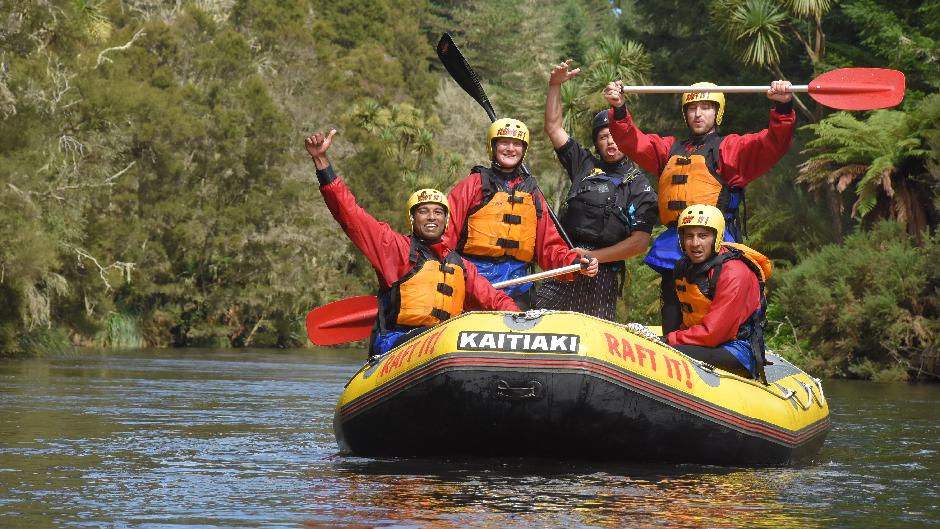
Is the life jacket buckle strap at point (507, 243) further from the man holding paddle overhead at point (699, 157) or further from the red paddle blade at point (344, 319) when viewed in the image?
the red paddle blade at point (344, 319)

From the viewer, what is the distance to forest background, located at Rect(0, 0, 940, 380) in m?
22.8

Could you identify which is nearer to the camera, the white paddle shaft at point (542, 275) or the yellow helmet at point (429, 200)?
the yellow helmet at point (429, 200)

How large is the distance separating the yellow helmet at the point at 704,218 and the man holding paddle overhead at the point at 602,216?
1068 mm

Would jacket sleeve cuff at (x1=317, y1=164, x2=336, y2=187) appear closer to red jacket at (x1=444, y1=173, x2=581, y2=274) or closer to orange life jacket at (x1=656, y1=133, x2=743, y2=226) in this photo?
red jacket at (x1=444, y1=173, x2=581, y2=274)

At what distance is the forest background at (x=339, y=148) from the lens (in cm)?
2275

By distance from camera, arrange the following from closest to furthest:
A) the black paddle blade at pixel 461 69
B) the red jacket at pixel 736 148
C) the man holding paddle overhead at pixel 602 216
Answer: the red jacket at pixel 736 148
the man holding paddle overhead at pixel 602 216
the black paddle blade at pixel 461 69

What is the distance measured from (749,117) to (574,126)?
12.8ft

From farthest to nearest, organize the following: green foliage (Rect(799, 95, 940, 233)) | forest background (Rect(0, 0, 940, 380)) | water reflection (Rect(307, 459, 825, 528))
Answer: forest background (Rect(0, 0, 940, 380)) < green foliage (Rect(799, 95, 940, 233)) < water reflection (Rect(307, 459, 825, 528))

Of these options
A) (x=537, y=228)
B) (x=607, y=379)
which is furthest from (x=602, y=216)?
(x=607, y=379)

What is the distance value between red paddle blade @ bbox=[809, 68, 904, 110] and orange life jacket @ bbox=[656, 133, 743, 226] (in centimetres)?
104

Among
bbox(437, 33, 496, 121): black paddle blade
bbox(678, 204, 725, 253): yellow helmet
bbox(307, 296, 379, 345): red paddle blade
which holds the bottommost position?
bbox(307, 296, 379, 345): red paddle blade

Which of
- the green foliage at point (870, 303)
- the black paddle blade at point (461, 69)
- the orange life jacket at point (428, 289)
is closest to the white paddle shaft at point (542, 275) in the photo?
the orange life jacket at point (428, 289)

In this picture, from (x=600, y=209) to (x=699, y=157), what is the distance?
2.60ft

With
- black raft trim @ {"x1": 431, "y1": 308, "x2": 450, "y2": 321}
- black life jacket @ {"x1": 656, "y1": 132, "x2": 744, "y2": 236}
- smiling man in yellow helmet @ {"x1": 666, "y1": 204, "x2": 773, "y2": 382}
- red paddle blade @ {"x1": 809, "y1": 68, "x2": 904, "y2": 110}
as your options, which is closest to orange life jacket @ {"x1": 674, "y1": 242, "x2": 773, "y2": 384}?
smiling man in yellow helmet @ {"x1": 666, "y1": 204, "x2": 773, "y2": 382}
